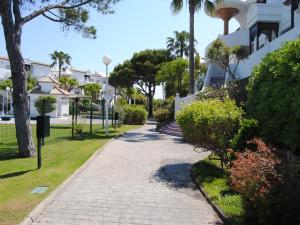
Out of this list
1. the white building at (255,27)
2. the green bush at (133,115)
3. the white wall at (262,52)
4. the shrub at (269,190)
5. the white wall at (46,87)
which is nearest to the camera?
the shrub at (269,190)

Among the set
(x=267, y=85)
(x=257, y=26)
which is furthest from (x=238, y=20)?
(x=267, y=85)

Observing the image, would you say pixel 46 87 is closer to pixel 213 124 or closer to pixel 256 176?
pixel 213 124

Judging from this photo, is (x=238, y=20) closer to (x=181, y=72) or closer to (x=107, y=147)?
(x=181, y=72)

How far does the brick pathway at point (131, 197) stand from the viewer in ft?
22.7

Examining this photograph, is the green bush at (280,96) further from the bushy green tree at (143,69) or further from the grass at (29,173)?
Answer: the bushy green tree at (143,69)

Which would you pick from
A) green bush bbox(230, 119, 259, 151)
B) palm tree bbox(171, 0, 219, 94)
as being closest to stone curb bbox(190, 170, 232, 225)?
green bush bbox(230, 119, 259, 151)

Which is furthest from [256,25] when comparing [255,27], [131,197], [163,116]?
[131,197]

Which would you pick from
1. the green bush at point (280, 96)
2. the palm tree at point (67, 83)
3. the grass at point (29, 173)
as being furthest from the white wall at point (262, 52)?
the palm tree at point (67, 83)

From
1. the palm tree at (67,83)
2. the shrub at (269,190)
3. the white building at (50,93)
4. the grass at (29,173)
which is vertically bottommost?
the grass at (29,173)

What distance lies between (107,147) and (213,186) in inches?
314

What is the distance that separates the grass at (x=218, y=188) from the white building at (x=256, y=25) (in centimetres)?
812

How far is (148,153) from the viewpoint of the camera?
15.3 meters

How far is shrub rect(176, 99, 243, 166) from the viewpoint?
10680 millimetres

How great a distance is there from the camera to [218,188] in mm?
9086
